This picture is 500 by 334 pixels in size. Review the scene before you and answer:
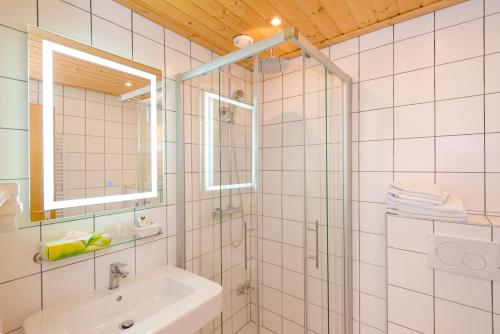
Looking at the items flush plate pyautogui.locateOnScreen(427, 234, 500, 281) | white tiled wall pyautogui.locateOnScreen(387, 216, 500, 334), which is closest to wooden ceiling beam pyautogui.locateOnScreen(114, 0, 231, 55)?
white tiled wall pyautogui.locateOnScreen(387, 216, 500, 334)

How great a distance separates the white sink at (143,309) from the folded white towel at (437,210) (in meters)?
1.09

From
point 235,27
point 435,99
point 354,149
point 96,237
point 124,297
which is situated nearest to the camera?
point 96,237

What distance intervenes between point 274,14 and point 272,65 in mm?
359

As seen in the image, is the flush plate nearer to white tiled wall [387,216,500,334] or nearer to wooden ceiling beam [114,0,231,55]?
white tiled wall [387,216,500,334]

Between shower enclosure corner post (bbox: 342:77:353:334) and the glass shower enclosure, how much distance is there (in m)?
0.19

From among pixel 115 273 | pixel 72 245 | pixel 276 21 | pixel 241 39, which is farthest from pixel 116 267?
pixel 276 21

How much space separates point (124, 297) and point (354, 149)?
1677 mm

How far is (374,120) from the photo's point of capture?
5.27 feet

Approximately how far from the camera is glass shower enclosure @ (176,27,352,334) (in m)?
1.29

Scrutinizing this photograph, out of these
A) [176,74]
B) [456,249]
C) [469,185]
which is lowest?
[456,249]

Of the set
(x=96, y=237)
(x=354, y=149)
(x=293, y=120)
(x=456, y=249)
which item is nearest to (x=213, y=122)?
(x=293, y=120)

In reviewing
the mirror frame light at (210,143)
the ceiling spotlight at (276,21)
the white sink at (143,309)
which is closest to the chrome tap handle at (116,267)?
the white sink at (143,309)

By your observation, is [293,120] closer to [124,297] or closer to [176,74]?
[176,74]

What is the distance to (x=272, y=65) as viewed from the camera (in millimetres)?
1309
